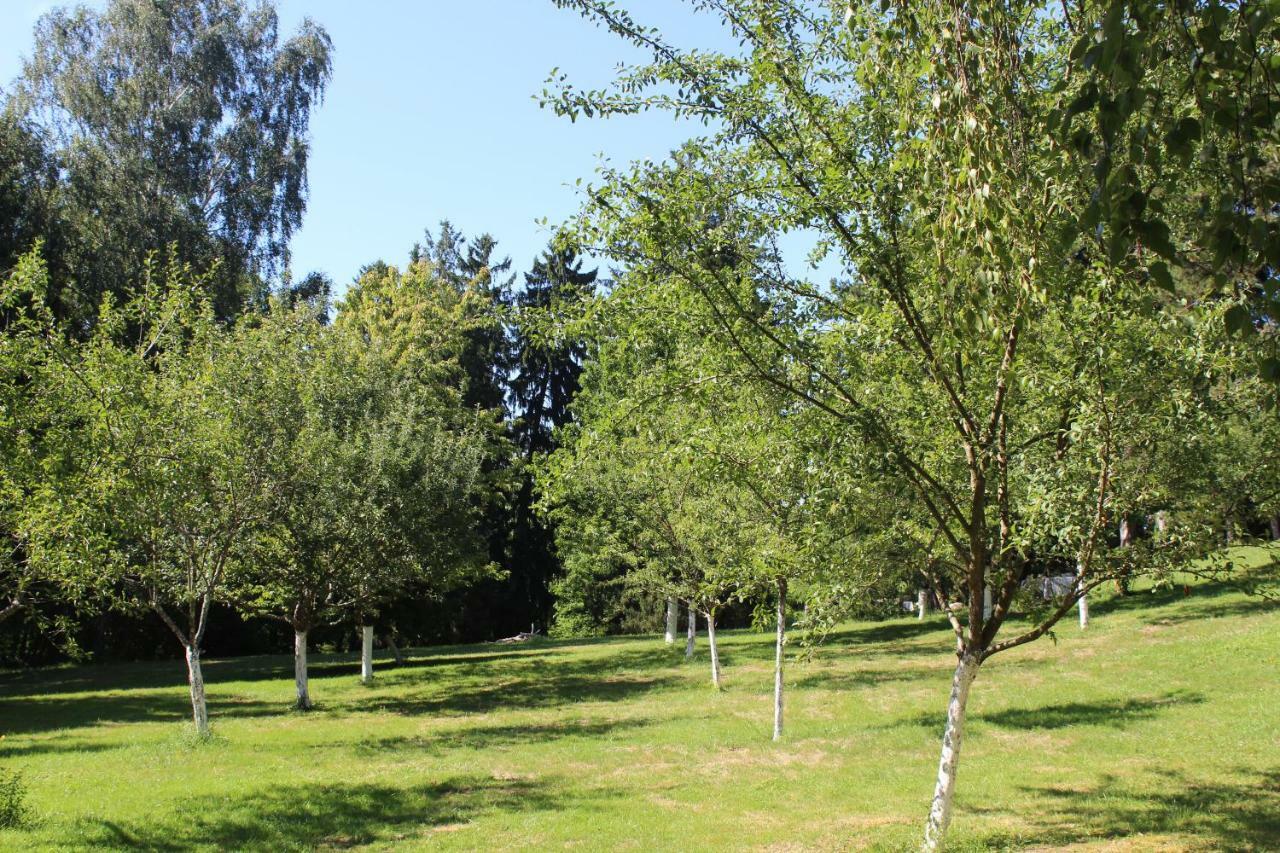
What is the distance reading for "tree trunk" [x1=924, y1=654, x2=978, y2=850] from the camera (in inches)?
275

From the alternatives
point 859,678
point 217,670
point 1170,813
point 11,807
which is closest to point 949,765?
point 1170,813

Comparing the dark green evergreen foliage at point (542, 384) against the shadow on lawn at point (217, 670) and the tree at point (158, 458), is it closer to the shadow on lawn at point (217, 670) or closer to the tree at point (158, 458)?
the shadow on lawn at point (217, 670)

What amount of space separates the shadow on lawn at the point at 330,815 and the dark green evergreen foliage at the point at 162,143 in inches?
689

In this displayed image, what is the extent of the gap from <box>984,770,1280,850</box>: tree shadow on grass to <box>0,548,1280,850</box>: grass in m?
0.04

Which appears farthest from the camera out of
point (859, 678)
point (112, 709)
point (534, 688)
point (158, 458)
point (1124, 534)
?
point (534, 688)

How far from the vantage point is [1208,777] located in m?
9.84

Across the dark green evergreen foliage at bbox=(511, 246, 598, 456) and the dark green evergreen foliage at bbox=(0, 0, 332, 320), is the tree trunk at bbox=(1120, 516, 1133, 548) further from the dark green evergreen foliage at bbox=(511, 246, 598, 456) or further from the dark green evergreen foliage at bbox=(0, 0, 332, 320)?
the dark green evergreen foliage at bbox=(511, 246, 598, 456)

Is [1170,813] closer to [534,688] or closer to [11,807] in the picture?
[11,807]

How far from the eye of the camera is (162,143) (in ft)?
92.4

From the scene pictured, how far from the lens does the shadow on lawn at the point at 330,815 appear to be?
29.3 ft

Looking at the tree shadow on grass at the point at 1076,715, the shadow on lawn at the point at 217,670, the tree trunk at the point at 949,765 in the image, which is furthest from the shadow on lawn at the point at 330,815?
the shadow on lawn at the point at 217,670

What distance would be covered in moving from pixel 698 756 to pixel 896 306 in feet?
28.9

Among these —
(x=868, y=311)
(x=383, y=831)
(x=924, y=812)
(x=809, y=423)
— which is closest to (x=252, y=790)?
(x=383, y=831)

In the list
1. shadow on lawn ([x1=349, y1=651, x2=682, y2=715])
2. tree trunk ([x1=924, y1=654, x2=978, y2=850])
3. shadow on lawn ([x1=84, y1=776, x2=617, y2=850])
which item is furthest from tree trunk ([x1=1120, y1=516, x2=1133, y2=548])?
shadow on lawn ([x1=349, y1=651, x2=682, y2=715])
